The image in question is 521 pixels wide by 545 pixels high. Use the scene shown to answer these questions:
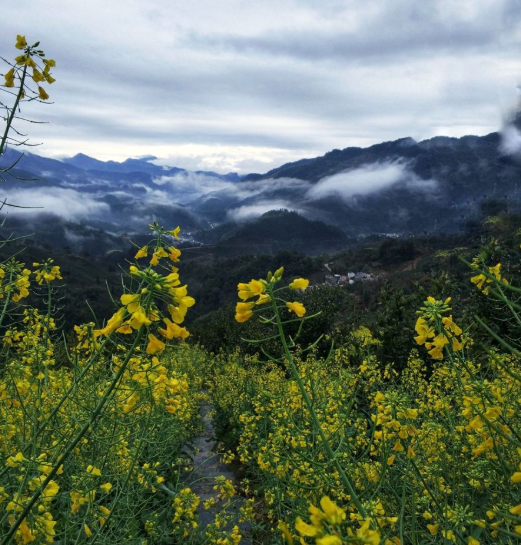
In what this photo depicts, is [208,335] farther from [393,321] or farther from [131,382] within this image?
[131,382]

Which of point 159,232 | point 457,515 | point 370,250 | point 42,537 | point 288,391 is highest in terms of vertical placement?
point 159,232

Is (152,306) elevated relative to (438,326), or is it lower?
elevated

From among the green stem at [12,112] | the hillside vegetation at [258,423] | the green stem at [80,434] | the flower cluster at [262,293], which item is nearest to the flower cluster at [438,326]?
the hillside vegetation at [258,423]

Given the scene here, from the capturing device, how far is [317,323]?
44.2ft

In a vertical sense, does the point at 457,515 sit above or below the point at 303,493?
above

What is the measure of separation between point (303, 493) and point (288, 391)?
1.40 meters

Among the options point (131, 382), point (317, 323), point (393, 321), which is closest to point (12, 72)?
point (131, 382)

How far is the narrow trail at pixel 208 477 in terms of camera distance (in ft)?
17.2

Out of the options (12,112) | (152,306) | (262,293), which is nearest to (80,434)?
(152,306)

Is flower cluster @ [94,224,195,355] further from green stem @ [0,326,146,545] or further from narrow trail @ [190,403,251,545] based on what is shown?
narrow trail @ [190,403,251,545]

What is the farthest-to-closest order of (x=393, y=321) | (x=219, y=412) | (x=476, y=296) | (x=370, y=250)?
1. (x=370, y=250)
2. (x=219, y=412)
3. (x=393, y=321)
4. (x=476, y=296)

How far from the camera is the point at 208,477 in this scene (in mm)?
4152

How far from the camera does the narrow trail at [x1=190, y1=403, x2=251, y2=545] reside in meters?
5.23

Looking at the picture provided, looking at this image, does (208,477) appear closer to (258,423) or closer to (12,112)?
(258,423)
